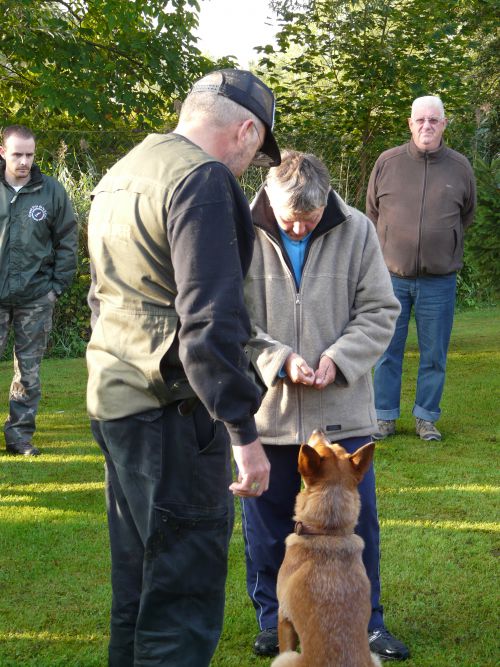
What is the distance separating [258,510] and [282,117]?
43.1 feet

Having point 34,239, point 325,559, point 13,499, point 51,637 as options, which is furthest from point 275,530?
point 34,239

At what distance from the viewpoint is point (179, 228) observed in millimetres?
2516

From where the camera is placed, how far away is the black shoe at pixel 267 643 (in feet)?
13.1

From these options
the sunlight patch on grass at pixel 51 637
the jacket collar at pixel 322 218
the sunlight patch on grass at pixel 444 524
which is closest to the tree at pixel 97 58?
the sunlight patch on grass at pixel 444 524

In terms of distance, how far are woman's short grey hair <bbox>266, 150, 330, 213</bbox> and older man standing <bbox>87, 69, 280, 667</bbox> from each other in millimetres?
880

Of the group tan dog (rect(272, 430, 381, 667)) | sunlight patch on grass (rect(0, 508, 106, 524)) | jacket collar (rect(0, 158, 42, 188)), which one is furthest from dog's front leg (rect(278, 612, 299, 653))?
jacket collar (rect(0, 158, 42, 188))

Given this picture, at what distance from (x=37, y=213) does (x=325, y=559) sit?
447 centimetres

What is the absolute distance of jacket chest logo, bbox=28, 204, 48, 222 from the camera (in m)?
7.03

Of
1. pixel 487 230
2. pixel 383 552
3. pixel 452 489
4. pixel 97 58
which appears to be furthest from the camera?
pixel 97 58

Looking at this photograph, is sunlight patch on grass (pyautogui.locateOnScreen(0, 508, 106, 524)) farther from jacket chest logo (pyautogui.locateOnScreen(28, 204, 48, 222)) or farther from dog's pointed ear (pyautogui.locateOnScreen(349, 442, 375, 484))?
dog's pointed ear (pyautogui.locateOnScreen(349, 442, 375, 484))

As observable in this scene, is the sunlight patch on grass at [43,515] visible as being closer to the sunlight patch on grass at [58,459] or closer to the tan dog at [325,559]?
the sunlight patch on grass at [58,459]

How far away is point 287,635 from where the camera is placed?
11.6ft

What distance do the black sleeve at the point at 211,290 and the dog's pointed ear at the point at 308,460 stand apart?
2.83ft

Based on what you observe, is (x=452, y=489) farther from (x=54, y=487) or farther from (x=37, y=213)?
(x=37, y=213)
